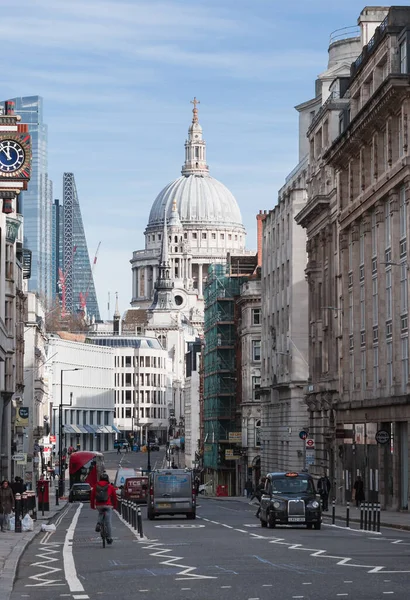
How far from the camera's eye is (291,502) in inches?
1801

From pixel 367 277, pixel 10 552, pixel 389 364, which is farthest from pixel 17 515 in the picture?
pixel 367 277

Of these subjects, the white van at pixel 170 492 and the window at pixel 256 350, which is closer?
the white van at pixel 170 492

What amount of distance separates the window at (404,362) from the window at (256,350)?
61.6 meters

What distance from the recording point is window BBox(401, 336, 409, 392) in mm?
63713

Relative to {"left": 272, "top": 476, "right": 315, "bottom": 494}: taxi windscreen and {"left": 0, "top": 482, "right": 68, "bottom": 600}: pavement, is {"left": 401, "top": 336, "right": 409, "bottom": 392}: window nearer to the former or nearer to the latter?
{"left": 0, "top": 482, "right": 68, "bottom": 600}: pavement

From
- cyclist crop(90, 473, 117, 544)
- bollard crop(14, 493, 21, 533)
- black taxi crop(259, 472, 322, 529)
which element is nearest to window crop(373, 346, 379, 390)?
black taxi crop(259, 472, 322, 529)

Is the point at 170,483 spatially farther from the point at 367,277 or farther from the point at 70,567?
the point at 70,567

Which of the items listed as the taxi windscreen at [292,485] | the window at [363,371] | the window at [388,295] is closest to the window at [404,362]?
the window at [388,295]

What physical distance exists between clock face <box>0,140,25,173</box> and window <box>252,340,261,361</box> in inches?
3084

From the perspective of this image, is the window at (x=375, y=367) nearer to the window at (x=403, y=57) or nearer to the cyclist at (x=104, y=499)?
the window at (x=403, y=57)

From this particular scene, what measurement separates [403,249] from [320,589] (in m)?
42.6

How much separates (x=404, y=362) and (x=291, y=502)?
19.7 metres

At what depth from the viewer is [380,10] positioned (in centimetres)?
8156

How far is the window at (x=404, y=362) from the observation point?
6371 cm
